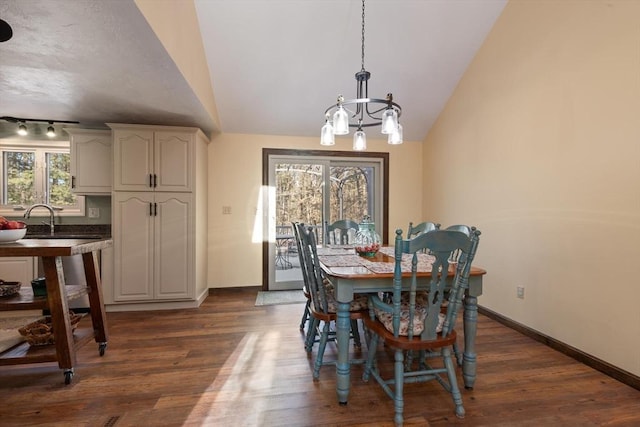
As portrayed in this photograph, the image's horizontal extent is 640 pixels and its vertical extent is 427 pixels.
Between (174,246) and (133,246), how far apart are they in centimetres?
41

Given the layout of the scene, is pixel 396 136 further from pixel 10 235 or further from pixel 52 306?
pixel 10 235

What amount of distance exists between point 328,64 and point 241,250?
2526mm

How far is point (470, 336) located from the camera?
1.80m

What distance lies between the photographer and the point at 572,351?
2238 millimetres

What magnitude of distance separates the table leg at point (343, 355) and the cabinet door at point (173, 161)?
238 cm

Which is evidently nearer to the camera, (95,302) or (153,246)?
(95,302)

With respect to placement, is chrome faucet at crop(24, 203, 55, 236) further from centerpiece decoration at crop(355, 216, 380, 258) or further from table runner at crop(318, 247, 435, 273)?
centerpiece decoration at crop(355, 216, 380, 258)

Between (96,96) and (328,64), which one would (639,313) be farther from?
(96,96)

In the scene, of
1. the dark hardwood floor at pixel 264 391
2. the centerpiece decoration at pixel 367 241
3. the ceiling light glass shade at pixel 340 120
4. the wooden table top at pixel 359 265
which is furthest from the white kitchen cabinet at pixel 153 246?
the ceiling light glass shade at pixel 340 120

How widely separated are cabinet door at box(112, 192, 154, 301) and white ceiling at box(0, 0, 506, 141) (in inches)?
35.7

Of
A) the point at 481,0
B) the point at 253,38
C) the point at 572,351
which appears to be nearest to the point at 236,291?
the point at 253,38

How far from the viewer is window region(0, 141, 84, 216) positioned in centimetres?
346

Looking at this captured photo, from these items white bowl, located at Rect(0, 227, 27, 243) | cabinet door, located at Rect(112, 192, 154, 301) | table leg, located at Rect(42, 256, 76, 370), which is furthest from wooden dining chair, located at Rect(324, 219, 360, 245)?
white bowl, located at Rect(0, 227, 27, 243)

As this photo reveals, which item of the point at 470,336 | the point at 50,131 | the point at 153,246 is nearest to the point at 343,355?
the point at 470,336
